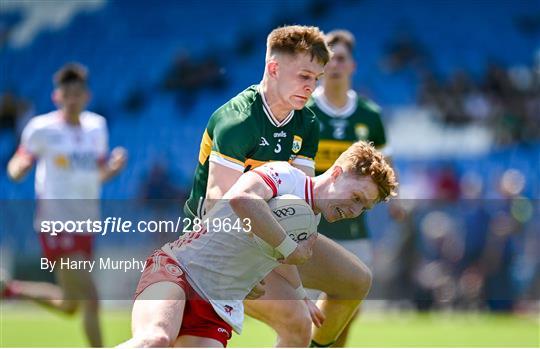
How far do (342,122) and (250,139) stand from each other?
2.74 metres

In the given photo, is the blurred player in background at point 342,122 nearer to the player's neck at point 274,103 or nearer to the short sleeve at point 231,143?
the player's neck at point 274,103

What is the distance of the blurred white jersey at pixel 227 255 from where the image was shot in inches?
198

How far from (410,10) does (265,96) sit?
15.6m

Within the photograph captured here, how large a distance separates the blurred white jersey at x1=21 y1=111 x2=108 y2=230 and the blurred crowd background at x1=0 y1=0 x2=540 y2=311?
624 centimetres

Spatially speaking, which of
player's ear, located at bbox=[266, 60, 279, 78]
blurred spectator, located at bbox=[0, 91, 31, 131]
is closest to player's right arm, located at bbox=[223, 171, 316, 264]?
player's ear, located at bbox=[266, 60, 279, 78]

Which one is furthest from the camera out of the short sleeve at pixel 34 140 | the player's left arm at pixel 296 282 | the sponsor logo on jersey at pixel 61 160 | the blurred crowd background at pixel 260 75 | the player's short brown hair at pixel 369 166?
the blurred crowd background at pixel 260 75

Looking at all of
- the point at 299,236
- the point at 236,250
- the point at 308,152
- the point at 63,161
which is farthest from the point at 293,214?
the point at 63,161

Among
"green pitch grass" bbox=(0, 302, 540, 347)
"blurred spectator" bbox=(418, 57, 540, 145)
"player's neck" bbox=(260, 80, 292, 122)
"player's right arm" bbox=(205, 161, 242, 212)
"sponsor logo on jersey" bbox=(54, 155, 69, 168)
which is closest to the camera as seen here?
"player's right arm" bbox=(205, 161, 242, 212)

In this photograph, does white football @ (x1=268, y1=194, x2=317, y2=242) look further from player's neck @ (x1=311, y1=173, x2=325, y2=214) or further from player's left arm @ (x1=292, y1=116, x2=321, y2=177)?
player's left arm @ (x1=292, y1=116, x2=321, y2=177)

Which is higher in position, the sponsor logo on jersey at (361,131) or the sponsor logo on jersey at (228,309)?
the sponsor logo on jersey at (361,131)

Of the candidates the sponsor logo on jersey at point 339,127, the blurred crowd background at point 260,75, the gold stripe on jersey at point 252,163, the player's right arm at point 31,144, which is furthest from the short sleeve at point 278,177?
the blurred crowd background at point 260,75

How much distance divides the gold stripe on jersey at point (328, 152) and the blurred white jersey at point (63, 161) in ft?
8.73

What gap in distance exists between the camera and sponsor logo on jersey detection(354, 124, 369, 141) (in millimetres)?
8141

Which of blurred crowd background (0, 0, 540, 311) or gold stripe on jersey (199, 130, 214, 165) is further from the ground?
blurred crowd background (0, 0, 540, 311)
